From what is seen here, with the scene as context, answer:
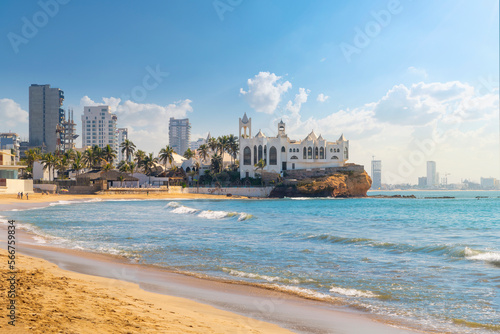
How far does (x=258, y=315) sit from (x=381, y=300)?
3.27 m

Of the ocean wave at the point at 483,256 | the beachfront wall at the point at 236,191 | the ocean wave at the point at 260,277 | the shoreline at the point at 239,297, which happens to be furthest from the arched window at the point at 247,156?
the ocean wave at the point at 260,277

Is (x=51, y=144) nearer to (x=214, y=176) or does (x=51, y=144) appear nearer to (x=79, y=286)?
(x=214, y=176)

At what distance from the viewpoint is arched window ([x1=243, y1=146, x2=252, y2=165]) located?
353 ft

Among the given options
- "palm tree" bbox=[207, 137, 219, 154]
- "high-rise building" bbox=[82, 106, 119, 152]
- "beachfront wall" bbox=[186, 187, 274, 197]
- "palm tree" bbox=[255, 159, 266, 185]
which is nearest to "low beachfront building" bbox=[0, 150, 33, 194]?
"beachfront wall" bbox=[186, 187, 274, 197]

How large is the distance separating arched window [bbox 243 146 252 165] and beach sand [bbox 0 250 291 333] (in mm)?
98016

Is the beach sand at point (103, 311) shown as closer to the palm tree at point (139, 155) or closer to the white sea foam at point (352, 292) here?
the white sea foam at point (352, 292)

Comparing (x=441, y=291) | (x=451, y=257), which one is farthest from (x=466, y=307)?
(x=451, y=257)

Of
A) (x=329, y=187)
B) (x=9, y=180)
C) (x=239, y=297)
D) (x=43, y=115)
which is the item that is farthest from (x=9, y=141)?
(x=239, y=297)

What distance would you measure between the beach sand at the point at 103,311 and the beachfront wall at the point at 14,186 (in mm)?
58720

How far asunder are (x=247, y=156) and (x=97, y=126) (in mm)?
106889

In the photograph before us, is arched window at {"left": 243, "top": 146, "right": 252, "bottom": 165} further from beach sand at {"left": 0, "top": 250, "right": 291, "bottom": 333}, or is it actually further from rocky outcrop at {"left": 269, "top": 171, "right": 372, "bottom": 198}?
beach sand at {"left": 0, "top": 250, "right": 291, "bottom": 333}

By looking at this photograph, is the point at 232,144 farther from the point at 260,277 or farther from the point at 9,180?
the point at 260,277

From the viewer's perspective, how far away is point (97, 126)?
606 ft

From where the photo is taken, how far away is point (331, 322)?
24.5 feet
